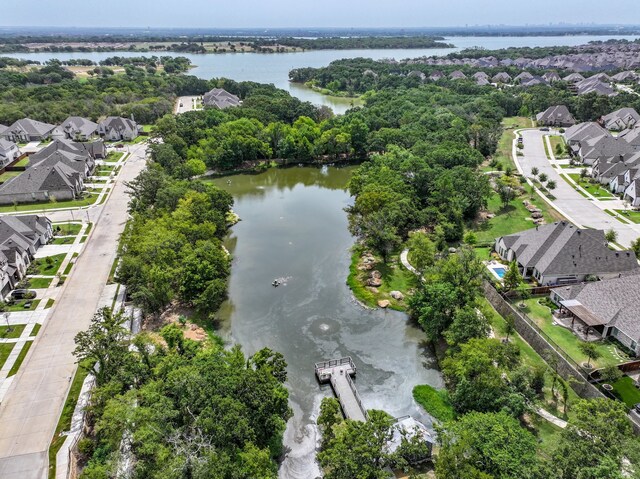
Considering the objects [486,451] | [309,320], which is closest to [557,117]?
[309,320]

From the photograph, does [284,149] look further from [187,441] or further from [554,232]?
[187,441]

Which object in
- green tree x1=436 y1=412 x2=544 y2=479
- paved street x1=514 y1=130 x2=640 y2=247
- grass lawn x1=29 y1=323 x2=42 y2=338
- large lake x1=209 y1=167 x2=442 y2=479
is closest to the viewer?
green tree x1=436 y1=412 x2=544 y2=479

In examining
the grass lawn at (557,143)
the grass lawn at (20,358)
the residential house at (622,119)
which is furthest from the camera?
the residential house at (622,119)

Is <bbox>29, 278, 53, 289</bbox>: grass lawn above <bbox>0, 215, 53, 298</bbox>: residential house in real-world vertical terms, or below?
below

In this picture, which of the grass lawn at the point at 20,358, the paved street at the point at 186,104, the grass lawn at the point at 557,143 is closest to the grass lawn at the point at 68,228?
the grass lawn at the point at 20,358

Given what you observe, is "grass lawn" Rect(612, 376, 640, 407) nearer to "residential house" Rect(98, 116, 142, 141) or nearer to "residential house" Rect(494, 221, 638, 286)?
"residential house" Rect(494, 221, 638, 286)

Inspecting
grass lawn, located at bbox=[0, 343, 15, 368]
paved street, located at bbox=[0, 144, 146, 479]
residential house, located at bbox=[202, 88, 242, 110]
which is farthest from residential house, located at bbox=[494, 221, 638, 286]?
residential house, located at bbox=[202, 88, 242, 110]

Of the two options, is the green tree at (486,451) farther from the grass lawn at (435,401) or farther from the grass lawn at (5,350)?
the grass lawn at (5,350)

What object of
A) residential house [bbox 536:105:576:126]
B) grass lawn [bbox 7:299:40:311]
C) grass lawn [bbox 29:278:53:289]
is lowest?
grass lawn [bbox 29:278:53:289]
